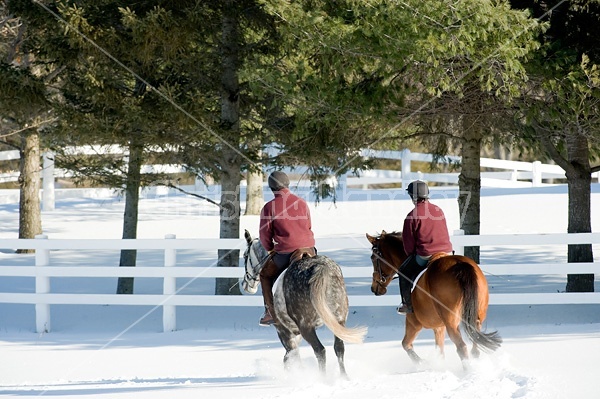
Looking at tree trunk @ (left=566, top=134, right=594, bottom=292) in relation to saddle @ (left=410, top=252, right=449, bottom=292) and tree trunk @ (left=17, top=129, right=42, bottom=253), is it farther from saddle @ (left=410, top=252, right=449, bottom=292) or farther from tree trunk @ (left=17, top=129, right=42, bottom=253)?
tree trunk @ (left=17, top=129, right=42, bottom=253)

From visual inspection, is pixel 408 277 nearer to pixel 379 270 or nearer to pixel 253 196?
pixel 379 270

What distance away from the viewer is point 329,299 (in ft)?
27.3

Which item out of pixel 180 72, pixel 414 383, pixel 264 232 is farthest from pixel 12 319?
pixel 414 383

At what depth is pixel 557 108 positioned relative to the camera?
37.7 ft

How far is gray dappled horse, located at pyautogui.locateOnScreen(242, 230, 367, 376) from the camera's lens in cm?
823

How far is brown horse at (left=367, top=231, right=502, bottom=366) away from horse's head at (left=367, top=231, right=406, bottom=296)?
0.04 feet

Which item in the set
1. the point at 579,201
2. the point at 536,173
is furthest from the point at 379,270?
the point at 536,173

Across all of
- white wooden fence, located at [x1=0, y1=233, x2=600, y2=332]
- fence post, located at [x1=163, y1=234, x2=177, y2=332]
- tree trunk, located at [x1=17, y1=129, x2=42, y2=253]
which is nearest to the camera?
white wooden fence, located at [x1=0, y1=233, x2=600, y2=332]

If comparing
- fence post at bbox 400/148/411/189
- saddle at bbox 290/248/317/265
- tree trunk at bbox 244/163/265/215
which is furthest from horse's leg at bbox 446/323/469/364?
fence post at bbox 400/148/411/189

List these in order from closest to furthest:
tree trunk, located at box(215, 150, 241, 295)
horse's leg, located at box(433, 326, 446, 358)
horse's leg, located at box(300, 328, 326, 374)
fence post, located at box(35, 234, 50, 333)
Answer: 1. horse's leg, located at box(300, 328, 326, 374)
2. horse's leg, located at box(433, 326, 446, 358)
3. fence post, located at box(35, 234, 50, 333)
4. tree trunk, located at box(215, 150, 241, 295)

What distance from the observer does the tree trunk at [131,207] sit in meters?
13.8

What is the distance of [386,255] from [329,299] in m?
1.38

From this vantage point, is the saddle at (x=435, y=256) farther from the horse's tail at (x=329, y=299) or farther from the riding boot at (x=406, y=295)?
the horse's tail at (x=329, y=299)

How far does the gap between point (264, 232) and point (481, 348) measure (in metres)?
2.55
